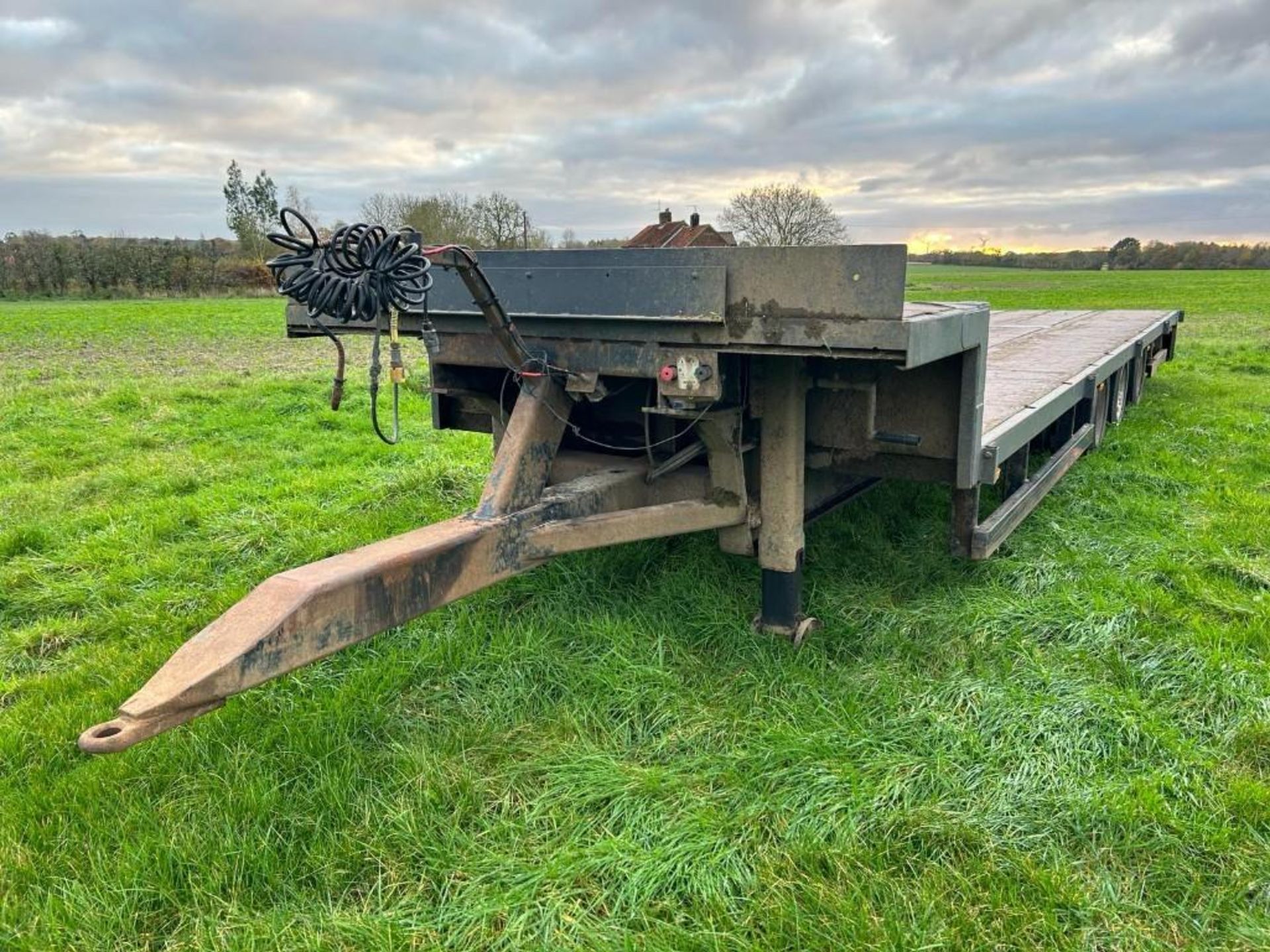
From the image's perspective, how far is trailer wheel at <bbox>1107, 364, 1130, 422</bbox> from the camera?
6.38 m

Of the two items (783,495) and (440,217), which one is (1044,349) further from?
(440,217)

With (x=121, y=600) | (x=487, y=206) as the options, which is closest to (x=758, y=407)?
(x=121, y=600)

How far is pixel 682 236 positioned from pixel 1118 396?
4572mm

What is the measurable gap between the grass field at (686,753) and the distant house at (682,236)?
4.12 ft

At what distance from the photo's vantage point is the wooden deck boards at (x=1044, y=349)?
428cm

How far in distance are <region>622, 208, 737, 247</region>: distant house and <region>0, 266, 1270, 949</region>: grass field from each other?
1255 mm

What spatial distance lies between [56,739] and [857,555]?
2.94m

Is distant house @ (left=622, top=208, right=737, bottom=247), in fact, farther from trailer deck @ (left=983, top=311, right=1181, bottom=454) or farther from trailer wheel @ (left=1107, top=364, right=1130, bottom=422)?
trailer wheel @ (left=1107, top=364, right=1130, bottom=422)

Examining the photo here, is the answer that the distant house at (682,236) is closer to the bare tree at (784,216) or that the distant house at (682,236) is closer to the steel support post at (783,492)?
the steel support post at (783,492)

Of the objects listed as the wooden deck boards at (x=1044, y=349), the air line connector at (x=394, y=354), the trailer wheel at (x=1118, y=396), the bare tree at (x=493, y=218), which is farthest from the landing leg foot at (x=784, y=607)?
the bare tree at (x=493, y=218)

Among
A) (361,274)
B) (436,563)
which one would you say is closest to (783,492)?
(436,563)

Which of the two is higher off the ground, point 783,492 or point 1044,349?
point 1044,349

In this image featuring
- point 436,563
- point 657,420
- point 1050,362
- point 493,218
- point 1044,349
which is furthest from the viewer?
point 493,218

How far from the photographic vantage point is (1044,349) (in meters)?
6.41
